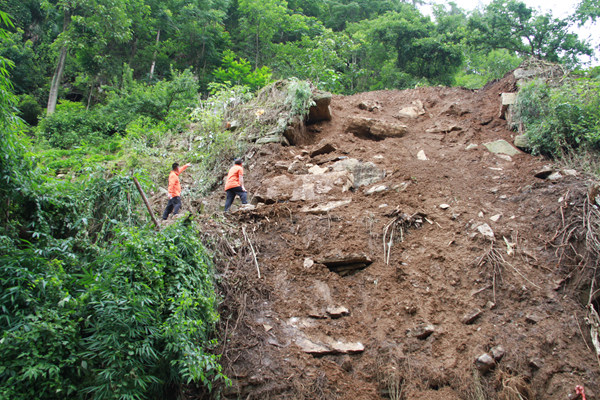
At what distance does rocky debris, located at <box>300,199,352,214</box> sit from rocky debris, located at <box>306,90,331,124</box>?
140 inches

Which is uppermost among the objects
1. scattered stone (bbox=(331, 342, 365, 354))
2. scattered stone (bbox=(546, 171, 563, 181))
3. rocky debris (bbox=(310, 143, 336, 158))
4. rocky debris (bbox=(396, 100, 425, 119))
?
rocky debris (bbox=(396, 100, 425, 119))

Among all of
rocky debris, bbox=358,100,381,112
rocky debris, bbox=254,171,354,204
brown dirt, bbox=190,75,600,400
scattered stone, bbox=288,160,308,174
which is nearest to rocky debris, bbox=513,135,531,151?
brown dirt, bbox=190,75,600,400

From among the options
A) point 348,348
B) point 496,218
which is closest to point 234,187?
point 348,348

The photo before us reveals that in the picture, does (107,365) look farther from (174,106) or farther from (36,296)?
(174,106)

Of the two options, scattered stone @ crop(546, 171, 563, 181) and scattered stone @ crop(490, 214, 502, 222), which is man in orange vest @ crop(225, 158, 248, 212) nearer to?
scattered stone @ crop(490, 214, 502, 222)

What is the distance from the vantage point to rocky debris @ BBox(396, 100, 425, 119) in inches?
405

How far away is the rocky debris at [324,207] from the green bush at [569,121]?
4216mm

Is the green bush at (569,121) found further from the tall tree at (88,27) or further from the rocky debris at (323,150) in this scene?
the tall tree at (88,27)

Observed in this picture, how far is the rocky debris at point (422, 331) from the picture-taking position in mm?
4535

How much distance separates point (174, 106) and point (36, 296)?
10.2 m

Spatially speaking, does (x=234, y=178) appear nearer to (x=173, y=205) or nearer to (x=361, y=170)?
(x=173, y=205)

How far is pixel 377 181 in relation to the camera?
7312mm

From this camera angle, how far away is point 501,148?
7.81 meters

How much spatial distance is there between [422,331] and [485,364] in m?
0.76
